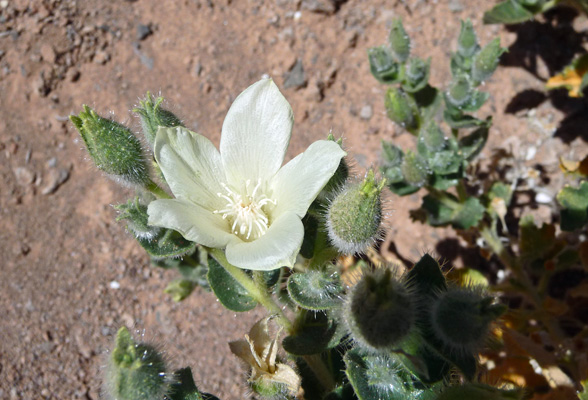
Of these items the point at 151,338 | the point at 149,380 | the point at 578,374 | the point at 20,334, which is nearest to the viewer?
the point at 149,380

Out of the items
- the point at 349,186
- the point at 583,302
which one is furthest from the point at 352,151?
the point at 349,186

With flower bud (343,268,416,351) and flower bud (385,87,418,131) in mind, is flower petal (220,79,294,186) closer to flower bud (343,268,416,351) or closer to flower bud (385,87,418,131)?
flower bud (343,268,416,351)

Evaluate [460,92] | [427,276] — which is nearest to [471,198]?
[460,92]

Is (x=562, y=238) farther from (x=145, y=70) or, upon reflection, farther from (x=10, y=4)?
(x=10, y=4)

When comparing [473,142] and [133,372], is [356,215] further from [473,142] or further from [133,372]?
[473,142]

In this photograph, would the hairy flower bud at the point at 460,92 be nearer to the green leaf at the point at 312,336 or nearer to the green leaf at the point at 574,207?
the green leaf at the point at 574,207
